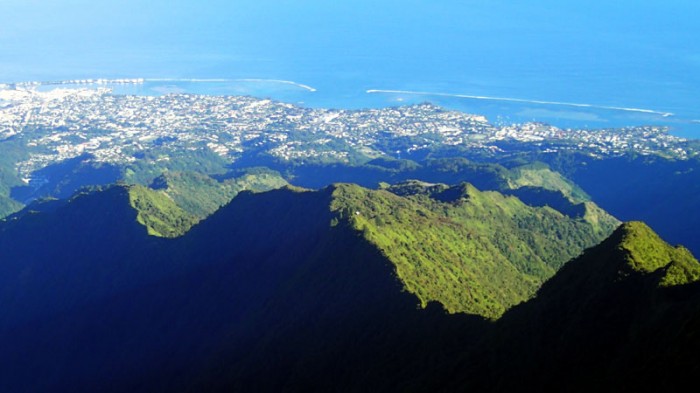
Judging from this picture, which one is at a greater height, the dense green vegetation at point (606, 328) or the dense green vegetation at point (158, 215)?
the dense green vegetation at point (606, 328)

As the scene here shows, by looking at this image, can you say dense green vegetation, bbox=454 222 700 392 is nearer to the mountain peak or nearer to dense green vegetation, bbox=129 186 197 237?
the mountain peak

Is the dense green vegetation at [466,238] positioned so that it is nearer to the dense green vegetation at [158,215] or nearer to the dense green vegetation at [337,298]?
the dense green vegetation at [337,298]

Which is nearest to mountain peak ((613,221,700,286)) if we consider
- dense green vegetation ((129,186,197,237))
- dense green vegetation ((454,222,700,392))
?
dense green vegetation ((454,222,700,392))

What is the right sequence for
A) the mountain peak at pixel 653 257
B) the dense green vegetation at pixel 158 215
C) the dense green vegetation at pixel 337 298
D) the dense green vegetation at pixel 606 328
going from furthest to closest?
the dense green vegetation at pixel 158 215
the dense green vegetation at pixel 337 298
the mountain peak at pixel 653 257
the dense green vegetation at pixel 606 328

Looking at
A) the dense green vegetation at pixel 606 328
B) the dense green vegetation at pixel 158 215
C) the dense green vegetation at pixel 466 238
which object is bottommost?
the dense green vegetation at pixel 158 215

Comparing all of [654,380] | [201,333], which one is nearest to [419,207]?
[201,333]

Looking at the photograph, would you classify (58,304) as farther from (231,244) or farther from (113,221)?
(231,244)

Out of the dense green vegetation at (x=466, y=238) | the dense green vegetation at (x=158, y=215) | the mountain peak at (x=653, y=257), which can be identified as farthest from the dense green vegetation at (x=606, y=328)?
the dense green vegetation at (x=158, y=215)

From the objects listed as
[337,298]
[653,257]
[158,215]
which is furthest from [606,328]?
[158,215]
